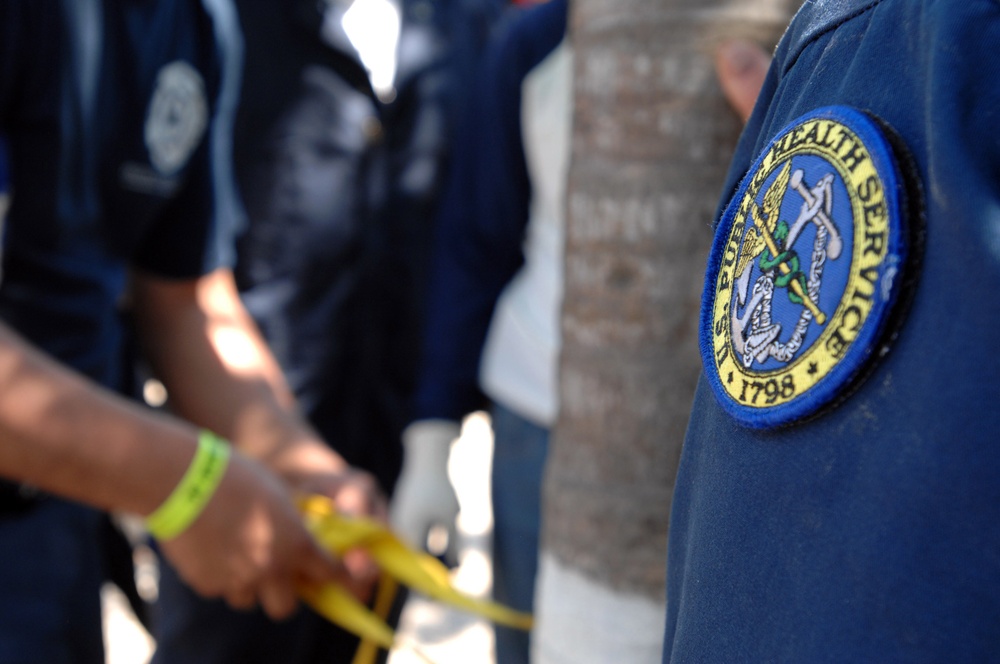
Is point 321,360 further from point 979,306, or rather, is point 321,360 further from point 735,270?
point 979,306

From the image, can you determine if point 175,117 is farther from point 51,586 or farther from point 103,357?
point 51,586

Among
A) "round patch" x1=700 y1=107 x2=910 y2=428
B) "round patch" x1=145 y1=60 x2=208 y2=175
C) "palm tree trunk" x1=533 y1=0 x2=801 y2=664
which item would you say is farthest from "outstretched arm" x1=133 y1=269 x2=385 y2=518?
"round patch" x1=700 y1=107 x2=910 y2=428

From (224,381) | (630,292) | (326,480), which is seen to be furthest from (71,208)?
(630,292)

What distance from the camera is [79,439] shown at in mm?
1312

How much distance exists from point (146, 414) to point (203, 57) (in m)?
0.80

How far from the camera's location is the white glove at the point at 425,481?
8.04 ft

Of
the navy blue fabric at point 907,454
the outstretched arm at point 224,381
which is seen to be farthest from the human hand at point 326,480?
the navy blue fabric at point 907,454

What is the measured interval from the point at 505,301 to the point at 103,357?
90cm

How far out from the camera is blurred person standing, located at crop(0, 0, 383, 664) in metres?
1.34

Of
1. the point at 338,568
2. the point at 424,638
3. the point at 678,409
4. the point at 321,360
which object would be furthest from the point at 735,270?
the point at 424,638

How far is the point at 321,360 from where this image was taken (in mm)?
2715

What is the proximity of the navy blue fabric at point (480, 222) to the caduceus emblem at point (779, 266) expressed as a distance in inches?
63.9

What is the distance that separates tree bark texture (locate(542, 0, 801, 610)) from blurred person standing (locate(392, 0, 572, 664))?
2.61 ft

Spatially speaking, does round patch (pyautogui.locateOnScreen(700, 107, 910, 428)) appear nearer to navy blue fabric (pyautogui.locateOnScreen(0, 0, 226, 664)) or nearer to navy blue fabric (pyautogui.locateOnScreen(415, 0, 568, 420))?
navy blue fabric (pyautogui.locateOnScreen(0, 0, 226, 664))
